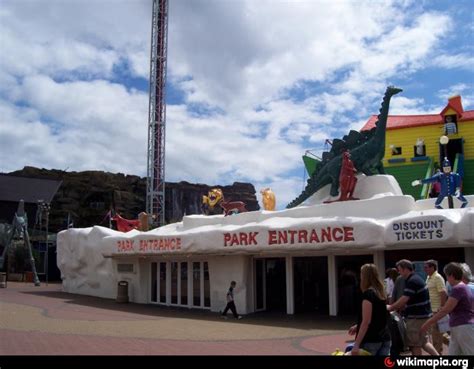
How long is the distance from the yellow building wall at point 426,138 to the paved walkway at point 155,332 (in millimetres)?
12753

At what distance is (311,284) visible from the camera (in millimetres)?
17141

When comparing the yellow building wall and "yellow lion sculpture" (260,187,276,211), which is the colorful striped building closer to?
the yellow building wall

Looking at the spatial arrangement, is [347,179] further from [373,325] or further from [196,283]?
[373,325]

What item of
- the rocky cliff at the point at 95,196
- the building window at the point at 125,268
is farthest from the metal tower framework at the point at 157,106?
the building window at the point at 125,268

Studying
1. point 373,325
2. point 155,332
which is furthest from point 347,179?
point 373,325

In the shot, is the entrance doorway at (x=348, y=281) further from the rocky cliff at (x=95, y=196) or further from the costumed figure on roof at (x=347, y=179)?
the rocky cliff at (x=95, y=196)

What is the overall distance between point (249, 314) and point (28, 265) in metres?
24.2

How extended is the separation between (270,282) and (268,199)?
3604mm

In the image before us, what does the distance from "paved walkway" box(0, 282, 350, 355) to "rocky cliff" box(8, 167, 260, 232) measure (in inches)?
1439

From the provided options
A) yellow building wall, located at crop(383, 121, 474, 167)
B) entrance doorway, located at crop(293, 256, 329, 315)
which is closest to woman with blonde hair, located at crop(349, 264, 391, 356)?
entrance doorway, located at crop(293, 256, 329, 315)

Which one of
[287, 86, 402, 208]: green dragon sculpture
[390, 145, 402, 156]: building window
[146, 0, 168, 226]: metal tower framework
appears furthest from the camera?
[146, 0, 168, 226]: metal tower framework

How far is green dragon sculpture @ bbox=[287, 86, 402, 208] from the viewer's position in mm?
16422

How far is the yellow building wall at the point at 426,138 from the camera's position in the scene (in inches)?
925
